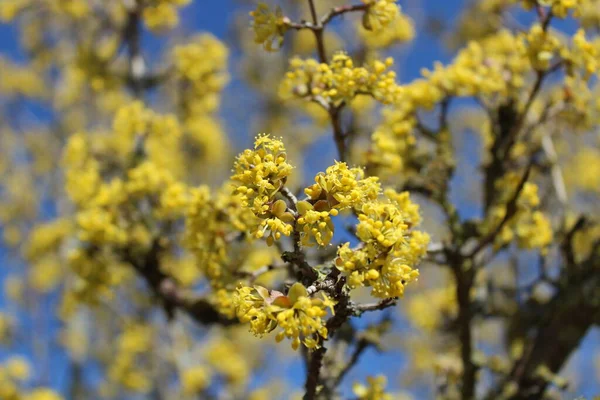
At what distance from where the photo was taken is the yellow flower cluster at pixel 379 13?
2.34 metres

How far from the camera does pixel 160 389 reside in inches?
275

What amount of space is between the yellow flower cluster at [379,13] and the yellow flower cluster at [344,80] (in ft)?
0.63

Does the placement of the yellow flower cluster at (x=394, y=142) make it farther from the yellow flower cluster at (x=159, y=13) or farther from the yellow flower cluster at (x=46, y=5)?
the yellow flower cluster at (x=46, y=5)

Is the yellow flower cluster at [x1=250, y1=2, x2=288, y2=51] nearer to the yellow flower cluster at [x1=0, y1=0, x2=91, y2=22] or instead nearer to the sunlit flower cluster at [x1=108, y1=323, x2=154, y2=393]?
the yellow flower cluster at [x1=0, y1=0, x2=91, y2=22]

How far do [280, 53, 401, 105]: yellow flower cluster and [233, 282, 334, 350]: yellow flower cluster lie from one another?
1010 millimetres

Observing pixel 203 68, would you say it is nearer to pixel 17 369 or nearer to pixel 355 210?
pixel 355 210

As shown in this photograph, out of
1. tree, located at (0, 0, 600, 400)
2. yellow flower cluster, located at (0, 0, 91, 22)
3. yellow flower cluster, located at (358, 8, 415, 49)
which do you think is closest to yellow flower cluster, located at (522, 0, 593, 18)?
tree, located at (0, 0, 600, 400)

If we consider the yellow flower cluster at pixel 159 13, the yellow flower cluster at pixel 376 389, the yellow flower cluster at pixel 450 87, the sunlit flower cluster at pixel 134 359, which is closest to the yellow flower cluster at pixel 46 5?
the yellow flower cluster at pixel 159 13

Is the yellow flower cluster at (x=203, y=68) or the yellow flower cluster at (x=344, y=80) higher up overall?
the yellow flower cluster at (x=203, y=68)

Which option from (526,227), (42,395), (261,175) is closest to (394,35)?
(526,227)

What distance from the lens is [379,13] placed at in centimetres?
237

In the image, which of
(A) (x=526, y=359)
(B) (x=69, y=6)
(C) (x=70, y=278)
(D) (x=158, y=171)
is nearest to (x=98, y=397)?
(C) (x=70, y=278)

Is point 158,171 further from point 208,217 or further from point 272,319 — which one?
point 272,319

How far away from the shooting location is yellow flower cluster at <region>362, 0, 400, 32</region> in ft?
7.68
